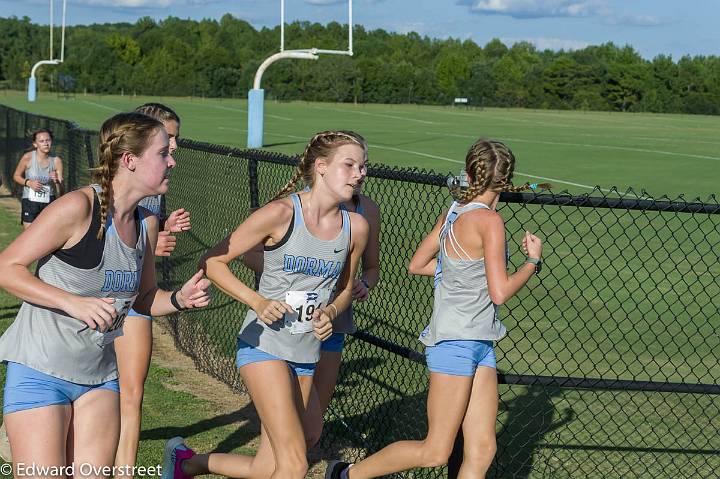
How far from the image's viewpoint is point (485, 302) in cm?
468

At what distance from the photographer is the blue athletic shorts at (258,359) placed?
459 cm

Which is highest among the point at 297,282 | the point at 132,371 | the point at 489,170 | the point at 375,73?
the point at 375,73

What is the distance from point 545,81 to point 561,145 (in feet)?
222

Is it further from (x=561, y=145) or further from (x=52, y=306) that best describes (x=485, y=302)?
(x=561, y=145)

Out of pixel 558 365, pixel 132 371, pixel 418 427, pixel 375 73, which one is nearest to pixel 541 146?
pixel 558 365

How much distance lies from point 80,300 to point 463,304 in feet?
5.76

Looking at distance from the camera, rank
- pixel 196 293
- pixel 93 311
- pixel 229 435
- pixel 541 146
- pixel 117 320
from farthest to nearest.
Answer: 1. pixel 541 146
2. pixel 229 435
3. pixel 196 293
4. pixel 117 320
5. pixel 93 311

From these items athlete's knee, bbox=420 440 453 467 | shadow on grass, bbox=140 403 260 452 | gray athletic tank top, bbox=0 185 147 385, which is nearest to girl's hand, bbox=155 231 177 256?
gray athletic tank top, bbox=0 185 147 385

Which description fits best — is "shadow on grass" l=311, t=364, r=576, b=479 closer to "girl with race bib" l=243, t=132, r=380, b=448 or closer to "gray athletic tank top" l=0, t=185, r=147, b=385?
"girl with race bib" l=243, t=132, r=380, b=448

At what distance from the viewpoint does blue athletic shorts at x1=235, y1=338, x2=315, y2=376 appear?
4594mm

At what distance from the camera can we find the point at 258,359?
460 centimetres

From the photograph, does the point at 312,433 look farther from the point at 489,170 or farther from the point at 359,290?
the point at 489,170

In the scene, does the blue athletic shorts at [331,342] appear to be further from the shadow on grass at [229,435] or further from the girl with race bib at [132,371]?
the shadow on grass at [229,435]

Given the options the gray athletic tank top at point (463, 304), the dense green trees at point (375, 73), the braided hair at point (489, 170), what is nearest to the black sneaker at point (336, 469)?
the gray athletic tank top at point (463, 304)
